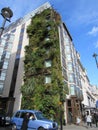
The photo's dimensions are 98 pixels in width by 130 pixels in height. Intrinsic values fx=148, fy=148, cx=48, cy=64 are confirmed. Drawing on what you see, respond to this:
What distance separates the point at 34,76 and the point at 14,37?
17539 mm

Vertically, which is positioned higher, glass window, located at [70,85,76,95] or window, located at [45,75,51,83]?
window, located at [45,75,51,83]

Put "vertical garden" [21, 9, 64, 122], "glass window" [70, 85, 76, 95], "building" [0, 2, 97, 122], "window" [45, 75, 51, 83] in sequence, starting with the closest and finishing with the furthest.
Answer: "vertical garden" [21, 9, 64, 122] → "window" [45, 75, 51, 83] → "building" [0, 2, 97, 122] → "glass window" [70, 85, 76, 95]

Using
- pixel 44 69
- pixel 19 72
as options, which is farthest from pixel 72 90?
pixel 19 72

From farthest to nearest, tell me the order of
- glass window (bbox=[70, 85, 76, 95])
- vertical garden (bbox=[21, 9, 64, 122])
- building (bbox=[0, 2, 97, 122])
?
1. glass window (bbox=[70, 85, 76, 95])
2. building (bbox=[0, 2, 97, 122])
3. vertical garden (bbox=[21, 9, 64, 122])

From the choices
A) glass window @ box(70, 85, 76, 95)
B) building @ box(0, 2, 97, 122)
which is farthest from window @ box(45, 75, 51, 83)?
glass window @ box(70, 85, 76, 95)

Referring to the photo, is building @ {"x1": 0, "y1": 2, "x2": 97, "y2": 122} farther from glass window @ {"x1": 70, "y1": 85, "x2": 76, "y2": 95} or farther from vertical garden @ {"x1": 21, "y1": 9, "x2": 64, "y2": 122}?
vertical garden @ {"x1": 21, "y1": 9, "x2": 64, "y2": 122}

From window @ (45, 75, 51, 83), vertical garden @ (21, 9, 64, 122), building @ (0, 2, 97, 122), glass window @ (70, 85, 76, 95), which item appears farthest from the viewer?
glass window @ (70, 85, 76, 95)

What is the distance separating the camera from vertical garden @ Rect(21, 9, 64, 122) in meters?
23.3

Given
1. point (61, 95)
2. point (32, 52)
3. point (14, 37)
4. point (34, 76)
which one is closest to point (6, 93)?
point (34, 76)

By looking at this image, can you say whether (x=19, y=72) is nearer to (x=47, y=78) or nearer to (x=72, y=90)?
(x=47, y=78)

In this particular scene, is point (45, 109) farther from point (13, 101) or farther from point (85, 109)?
point (85, 109)

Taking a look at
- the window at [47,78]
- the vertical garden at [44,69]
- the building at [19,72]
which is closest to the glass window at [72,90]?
the building at [19,72]

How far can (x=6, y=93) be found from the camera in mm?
31266

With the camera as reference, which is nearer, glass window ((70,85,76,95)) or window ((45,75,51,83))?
window ((45,75,51,83))
